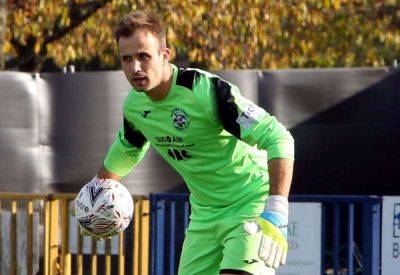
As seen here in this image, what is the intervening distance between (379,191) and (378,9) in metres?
10.6

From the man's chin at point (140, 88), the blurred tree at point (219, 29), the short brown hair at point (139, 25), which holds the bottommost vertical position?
the man's chin at point (140, 88)

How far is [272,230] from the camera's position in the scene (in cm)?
553

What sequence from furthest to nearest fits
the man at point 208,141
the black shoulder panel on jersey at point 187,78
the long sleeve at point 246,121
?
the black shoulder panel on jersey at point 187,78 < the man at point 208,141 < the long sleeve at point 246,121

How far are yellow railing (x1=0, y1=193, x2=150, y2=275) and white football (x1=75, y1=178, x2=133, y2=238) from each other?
3.57 metres

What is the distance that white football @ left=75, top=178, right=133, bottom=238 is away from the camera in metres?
6.54

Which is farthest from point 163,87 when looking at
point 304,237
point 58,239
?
point 58,239

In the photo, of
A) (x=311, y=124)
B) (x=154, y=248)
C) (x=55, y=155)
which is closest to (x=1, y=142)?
(x=55, y=155)

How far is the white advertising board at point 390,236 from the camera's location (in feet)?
31.5

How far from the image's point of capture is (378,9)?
21.4 meters

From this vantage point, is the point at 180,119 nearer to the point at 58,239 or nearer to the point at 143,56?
the point at 143,56

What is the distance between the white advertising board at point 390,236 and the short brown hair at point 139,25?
4.02 metres

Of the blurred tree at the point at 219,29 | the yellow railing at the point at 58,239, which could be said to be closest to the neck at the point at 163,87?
the yellow railing at the point at 58,239

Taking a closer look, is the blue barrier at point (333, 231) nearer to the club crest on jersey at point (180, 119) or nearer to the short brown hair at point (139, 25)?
the club crest on jersey at point (180, 119)

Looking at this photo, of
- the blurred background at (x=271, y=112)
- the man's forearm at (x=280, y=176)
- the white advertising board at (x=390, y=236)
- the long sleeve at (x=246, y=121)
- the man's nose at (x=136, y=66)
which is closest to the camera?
the man's forearm at (x=280, y=176)
